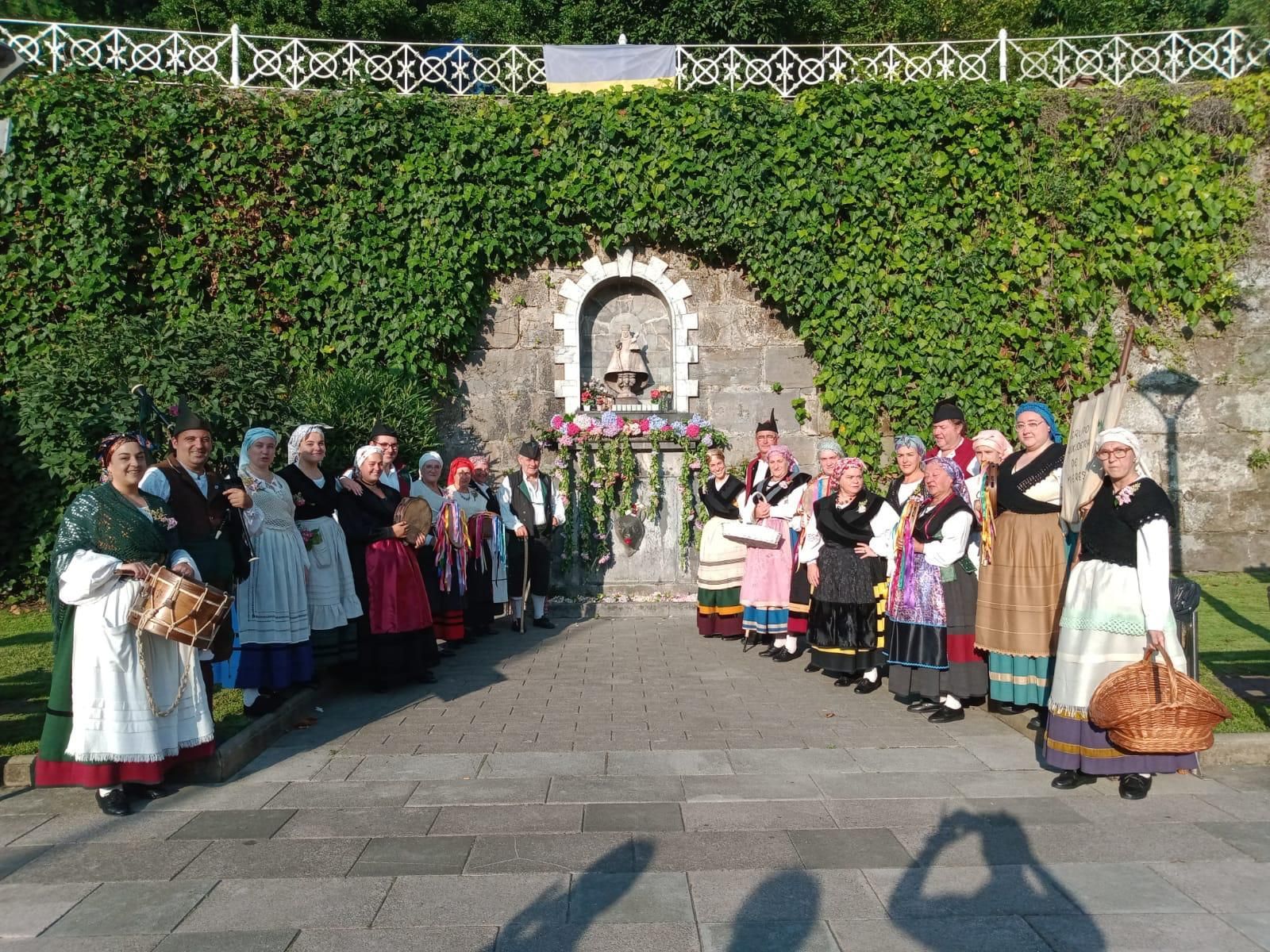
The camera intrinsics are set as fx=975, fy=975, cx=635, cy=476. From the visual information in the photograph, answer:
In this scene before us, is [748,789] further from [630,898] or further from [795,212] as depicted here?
[795,212]

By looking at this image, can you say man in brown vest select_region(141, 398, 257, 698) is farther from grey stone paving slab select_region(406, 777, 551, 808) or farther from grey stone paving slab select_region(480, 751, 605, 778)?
grey stone paving slab select_region(480, 751, 605, 778)

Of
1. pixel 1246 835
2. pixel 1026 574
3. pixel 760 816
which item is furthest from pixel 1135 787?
pixel 760 816

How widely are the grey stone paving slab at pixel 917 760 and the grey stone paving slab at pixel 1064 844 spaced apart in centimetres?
94

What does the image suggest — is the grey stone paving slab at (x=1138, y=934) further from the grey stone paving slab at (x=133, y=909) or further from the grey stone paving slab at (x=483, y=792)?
the grey stone paving slab at (x=133, y=909)

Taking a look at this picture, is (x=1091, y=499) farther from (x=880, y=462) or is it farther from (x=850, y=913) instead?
(x=880, y=462)

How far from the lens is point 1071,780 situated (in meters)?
5.28

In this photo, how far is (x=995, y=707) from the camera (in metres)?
6.93

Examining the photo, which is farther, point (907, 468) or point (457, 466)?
point (457, 466)

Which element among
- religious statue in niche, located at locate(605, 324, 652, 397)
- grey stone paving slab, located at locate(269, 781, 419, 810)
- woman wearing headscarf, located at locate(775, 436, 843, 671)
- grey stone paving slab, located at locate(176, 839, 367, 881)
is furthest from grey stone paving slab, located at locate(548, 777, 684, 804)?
religious statue in niche, located at locate(605, 324, 652, 397)

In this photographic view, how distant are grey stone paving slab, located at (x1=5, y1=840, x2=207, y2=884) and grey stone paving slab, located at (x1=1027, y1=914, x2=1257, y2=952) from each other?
359 centimetres

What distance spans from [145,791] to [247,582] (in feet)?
6.03

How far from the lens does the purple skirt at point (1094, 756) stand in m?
5.10

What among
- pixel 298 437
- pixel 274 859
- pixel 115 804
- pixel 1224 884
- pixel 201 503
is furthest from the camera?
pixel 298 437

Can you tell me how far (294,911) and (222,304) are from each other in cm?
982
